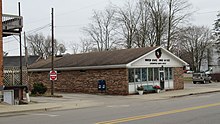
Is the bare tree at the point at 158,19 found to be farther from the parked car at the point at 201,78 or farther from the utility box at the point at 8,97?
the utility box at the point at 8,97

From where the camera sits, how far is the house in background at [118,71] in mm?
31688

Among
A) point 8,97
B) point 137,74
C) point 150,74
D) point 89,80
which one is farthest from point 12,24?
point 150,74

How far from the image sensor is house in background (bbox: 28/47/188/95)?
3169 cm

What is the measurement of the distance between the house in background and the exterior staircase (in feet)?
33.1

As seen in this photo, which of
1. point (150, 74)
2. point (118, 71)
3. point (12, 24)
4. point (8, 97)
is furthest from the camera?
point (150, 74)

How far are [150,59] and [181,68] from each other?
19.2 ft

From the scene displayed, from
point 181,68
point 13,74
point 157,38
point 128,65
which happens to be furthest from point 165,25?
point 13,74

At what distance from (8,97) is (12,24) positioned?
4.98 meters

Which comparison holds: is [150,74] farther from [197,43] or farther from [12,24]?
[197,43]

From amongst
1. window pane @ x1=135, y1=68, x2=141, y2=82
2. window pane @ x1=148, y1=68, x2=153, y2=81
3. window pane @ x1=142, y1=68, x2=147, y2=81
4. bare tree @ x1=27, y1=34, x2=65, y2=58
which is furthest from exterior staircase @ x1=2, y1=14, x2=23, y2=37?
bare tree @ x1=27, y1=34, x2=65, y2=58

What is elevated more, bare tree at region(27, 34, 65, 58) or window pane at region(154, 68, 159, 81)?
bare tree at region(27, 34, 65, 58)

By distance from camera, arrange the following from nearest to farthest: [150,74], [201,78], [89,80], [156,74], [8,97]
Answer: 1. [8,97]
2. [89,80]
3. [150,74]
4. [156,74]
5. [201,78]

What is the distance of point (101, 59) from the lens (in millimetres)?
34844

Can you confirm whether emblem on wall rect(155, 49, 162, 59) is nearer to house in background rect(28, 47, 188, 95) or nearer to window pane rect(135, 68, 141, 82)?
house in background rect(28, 47, 188, 95)
